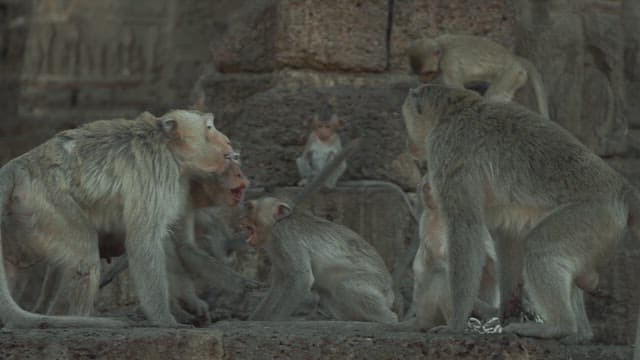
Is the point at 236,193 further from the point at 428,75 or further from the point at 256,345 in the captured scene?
the point at 428,75

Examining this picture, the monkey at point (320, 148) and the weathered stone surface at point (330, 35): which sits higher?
the weathered stone surface at point (330, 35)

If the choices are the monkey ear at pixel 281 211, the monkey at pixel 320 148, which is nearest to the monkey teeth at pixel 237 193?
the monkey ear at pixel 281 211

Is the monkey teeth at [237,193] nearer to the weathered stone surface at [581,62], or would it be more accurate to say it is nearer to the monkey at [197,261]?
the monkey at [197,261]

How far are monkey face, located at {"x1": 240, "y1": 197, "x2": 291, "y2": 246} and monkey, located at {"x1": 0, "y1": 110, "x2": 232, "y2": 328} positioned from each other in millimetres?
1833

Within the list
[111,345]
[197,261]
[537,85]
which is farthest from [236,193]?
[537,85]

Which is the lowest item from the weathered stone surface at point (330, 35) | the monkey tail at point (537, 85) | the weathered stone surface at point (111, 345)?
the weathered stone surface at point (111, 345)

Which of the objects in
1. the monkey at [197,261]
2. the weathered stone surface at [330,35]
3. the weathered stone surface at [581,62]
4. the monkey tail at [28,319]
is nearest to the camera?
the monkey tail at [28,319]

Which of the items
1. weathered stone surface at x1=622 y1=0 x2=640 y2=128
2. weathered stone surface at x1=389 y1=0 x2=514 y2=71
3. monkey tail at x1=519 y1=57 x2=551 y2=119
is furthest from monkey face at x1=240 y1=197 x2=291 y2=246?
weathered stone surface at x1=622 y1=0 x2=640 y2=128

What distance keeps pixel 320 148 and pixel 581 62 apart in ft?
12.1

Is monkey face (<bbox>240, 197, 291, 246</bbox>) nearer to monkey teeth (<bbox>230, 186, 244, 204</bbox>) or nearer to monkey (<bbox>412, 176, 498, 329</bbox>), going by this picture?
monkey (<bbox>412, 176, 498, 329</bbox>)

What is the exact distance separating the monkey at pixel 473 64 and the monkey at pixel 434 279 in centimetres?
373

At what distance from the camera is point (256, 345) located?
797 centimetres

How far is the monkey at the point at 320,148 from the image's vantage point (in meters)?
13.5

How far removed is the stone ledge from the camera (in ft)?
25.5
